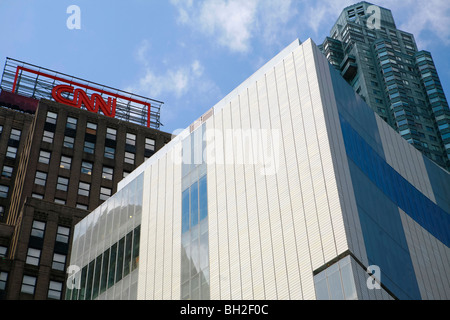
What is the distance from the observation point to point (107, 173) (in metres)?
98.8

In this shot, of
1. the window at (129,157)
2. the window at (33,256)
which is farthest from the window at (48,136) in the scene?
the window at (33,256)

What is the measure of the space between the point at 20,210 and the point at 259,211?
53648 millimetres

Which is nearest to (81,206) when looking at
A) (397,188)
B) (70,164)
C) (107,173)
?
(70,164)

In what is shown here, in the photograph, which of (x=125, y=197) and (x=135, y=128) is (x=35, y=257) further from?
(x=135, y=128)

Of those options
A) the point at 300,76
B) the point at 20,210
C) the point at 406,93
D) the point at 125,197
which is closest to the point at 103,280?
the point at 125,197

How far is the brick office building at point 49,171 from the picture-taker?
248ft

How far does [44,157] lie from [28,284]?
1085 inches

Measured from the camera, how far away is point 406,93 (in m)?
176

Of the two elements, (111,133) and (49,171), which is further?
(111,133)

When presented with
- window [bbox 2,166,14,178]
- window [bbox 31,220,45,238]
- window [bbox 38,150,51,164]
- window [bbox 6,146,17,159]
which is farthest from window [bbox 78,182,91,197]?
window [bbox 6,146,17,159]

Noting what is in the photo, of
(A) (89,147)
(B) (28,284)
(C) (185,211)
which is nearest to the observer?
(C) (185,211)

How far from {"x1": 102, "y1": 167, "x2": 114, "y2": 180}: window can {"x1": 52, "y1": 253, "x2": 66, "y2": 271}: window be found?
2207cm

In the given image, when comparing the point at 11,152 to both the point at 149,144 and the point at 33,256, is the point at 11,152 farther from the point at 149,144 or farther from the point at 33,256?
the point at 33,256
